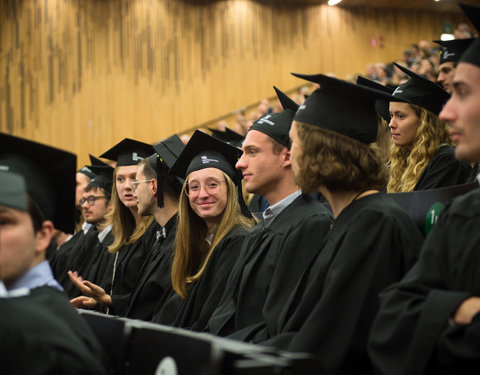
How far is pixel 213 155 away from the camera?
4629 millimetres

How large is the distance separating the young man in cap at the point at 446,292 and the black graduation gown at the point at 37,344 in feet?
3.31

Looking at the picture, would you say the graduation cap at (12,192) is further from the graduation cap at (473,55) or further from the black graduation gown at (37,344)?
the graduation cap at (473,55)

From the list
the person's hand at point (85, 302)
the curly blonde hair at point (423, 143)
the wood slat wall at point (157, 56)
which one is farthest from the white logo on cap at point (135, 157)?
the wood slat wall at point (157, 56)

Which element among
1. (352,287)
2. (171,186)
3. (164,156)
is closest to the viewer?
(352,287)

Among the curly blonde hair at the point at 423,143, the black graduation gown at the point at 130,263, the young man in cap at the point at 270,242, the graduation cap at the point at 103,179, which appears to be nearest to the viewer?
the young man in cap at the point at 270,242

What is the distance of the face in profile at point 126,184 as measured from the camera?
575 cm

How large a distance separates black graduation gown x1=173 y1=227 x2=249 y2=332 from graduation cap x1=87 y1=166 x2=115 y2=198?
9.53ft

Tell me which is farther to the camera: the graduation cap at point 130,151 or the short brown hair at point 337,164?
the graduation cap at point 130,151

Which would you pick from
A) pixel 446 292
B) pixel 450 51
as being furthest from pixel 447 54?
pixel 446 292

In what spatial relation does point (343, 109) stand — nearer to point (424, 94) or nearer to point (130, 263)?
point (424, 94)

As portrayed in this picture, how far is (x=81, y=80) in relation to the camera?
14289mm

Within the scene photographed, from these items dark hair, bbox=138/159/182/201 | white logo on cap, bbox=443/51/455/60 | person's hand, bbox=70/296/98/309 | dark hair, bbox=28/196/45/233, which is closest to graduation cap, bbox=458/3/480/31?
dark hair, bbox=28/196/45/233

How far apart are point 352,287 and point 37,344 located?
1244 millimetres

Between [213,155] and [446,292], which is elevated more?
[213,155]
